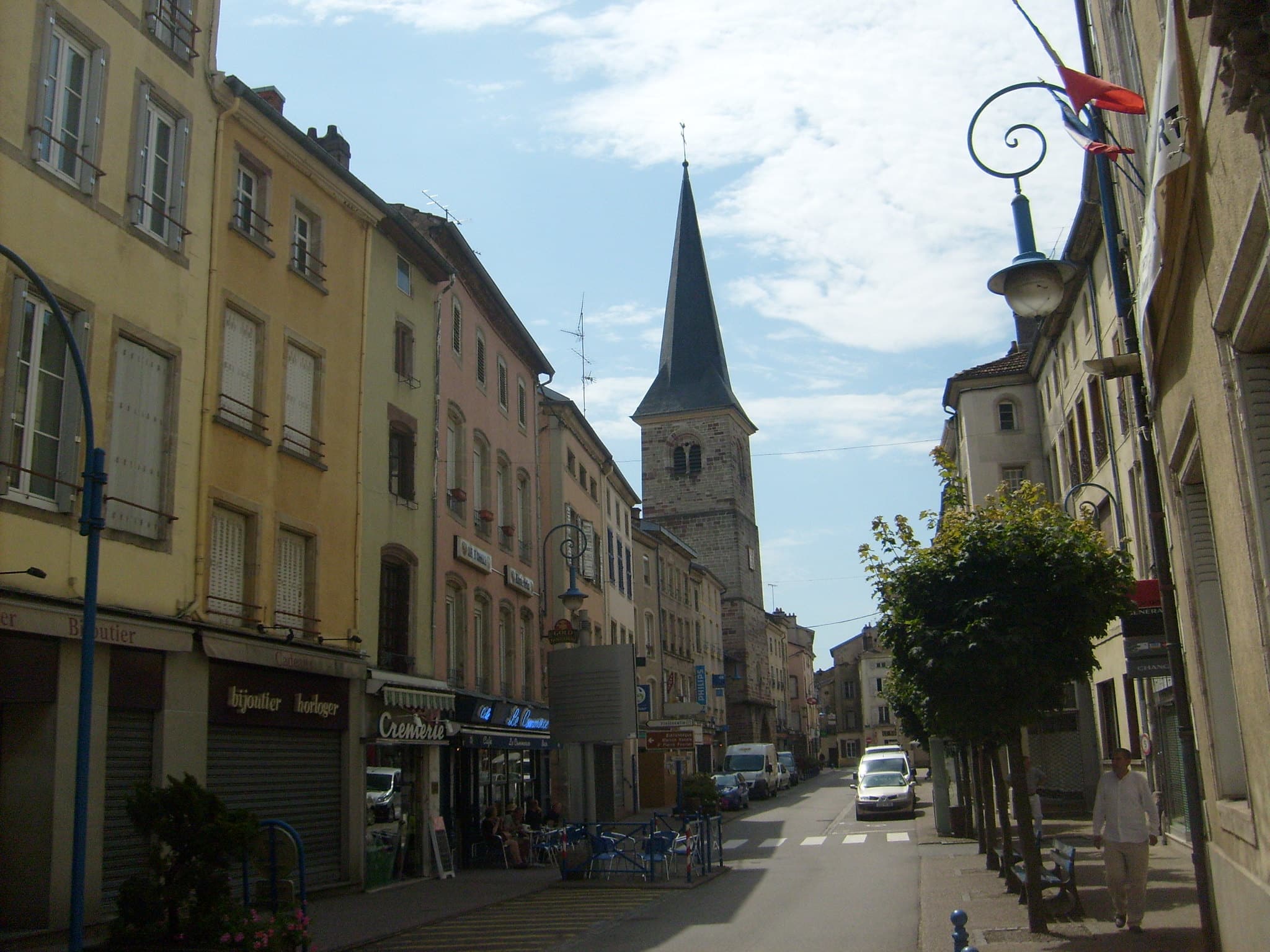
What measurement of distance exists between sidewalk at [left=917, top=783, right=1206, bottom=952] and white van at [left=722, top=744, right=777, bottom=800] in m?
29.1

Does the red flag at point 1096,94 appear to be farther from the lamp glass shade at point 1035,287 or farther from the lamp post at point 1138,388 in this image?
the lamp glass shade at point 1035,287

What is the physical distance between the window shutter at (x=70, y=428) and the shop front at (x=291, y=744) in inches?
119

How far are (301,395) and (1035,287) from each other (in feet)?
42.1

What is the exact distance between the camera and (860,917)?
14.6 meters

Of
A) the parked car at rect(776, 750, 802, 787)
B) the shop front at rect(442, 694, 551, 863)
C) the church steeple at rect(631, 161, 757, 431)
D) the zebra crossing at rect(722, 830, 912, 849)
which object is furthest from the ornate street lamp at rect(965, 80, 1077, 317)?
the church steeple at rect(631, 161, 757, 431)

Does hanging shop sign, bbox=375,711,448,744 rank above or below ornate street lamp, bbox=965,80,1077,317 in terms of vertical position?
below

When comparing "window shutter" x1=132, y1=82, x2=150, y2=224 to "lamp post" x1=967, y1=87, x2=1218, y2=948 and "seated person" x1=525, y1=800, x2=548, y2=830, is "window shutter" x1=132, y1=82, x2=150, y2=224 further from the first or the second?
"seated person" x1=525, y1=800, x2=548, y2=830

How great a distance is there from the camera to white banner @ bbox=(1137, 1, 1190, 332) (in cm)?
670

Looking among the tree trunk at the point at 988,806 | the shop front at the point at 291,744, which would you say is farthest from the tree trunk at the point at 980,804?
the shop front at the point at 291,744

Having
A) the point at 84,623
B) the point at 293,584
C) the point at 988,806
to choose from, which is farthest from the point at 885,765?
the point at 84,623

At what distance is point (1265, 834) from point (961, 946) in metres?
2.10

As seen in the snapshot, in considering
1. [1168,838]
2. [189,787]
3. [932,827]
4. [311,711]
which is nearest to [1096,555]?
[189,787]

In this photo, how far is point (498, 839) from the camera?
24.4 metres

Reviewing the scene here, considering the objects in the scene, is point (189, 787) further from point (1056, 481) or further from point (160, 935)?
point (1056, 481)
